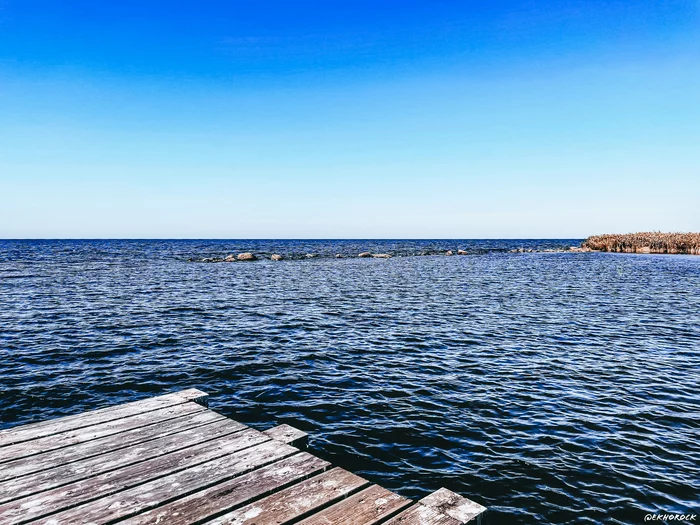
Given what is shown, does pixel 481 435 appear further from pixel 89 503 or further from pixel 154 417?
pixel 89 503

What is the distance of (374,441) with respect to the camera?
958 cm

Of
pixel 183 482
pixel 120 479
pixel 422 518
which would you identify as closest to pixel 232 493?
pixel 183 482

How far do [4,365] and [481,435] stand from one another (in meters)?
15.4

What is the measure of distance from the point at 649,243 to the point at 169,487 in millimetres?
Answer: 108132

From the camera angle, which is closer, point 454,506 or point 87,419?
point 454,506

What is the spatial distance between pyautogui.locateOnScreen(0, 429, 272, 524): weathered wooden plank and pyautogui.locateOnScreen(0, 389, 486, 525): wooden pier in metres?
0.01

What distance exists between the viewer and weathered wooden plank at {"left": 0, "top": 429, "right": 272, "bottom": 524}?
15.5 ft

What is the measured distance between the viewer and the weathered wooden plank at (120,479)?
472cm

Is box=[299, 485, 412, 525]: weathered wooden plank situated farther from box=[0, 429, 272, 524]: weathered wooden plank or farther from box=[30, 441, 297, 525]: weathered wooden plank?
box=[0, 429, 272, 524]: weathered wooden plank

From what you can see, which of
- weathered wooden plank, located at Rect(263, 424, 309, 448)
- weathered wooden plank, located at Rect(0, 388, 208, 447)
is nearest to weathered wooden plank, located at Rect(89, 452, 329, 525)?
weathered wooden plank, located at Rect(263, 424, 309, 448)

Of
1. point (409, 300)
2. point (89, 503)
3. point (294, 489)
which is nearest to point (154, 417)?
point (89, 503)

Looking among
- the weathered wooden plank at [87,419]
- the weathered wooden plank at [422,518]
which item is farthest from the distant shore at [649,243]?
the weathered wooden plank at [87,419]

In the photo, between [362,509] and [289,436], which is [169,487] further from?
[362,509]

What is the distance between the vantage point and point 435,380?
43.9 ft
